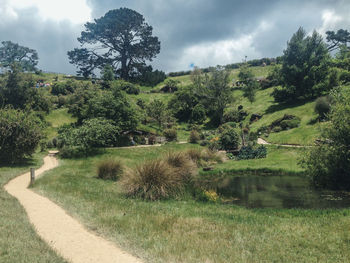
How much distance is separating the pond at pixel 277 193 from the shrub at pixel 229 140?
1148cm

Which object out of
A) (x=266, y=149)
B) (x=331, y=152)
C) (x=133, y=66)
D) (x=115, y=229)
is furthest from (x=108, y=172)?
(x=133, y=66)

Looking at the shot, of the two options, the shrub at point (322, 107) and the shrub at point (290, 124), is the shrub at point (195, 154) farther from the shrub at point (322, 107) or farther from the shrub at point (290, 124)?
the shrub at point (322, 107)

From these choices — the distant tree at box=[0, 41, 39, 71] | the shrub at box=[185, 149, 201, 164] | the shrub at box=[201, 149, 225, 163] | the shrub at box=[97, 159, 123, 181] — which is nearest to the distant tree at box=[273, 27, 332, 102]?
the shrub at box=[201, 149, 225, 163]

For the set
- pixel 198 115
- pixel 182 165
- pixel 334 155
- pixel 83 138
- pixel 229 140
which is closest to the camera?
pixel 334 155

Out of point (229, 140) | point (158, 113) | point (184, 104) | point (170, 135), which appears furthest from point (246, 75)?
point (229, 140)

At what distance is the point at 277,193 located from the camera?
45.9 ft

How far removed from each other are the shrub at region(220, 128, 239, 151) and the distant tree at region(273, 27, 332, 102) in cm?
2366

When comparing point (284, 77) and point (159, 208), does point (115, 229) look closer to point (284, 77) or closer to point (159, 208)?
point (159, 208)

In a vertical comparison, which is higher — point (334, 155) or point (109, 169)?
point (334, 155)

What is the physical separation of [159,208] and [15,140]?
17806 mm

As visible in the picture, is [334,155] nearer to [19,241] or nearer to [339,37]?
[19,241]

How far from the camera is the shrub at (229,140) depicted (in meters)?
30.3

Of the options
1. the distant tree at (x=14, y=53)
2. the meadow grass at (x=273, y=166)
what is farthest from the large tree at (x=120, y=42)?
the meadow grass at (x=273, y=166)

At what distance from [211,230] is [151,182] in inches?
206
